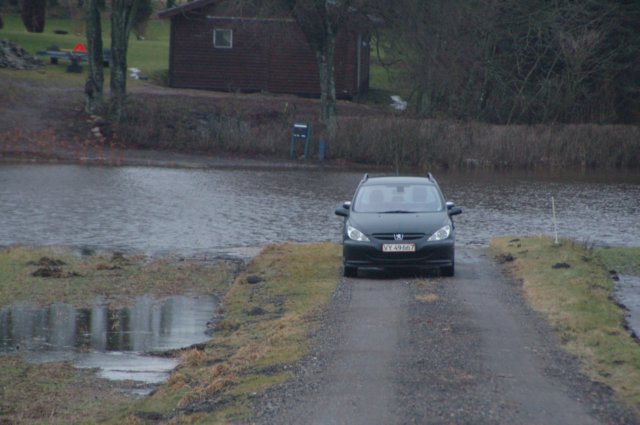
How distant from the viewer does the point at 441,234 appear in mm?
18312

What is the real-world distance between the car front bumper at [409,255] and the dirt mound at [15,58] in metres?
46.1

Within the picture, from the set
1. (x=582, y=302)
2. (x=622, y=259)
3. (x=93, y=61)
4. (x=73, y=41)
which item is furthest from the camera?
(x=73, y=41)

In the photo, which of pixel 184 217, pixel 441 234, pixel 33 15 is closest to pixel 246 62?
pixel 33 15

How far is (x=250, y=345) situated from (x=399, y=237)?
4855 mm

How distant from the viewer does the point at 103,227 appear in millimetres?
28891

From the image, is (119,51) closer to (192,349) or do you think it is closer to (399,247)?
(399,247)

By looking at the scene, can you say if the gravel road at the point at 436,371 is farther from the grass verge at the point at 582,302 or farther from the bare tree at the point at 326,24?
the bare tree at the point at 326,24

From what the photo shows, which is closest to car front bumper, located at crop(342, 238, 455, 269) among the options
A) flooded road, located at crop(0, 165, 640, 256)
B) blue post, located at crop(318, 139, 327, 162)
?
flooded road, located at crop(0, 165, 640, 256)

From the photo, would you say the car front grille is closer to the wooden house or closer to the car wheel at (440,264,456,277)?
the car wheel at (440,264,456,277)

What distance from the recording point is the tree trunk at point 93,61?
49.9 metres

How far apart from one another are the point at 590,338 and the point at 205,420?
5.15 meters

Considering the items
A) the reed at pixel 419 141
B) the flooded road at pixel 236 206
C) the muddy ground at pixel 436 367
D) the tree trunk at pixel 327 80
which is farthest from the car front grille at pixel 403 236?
the tree trunk at pixel 327 80

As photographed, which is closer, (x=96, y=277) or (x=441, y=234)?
(x=441, y=234)

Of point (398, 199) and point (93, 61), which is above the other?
point (93, 61)
